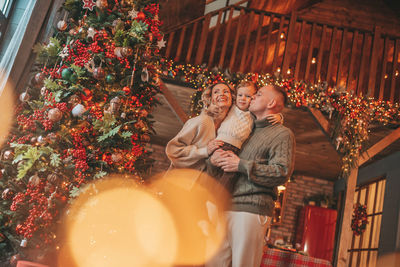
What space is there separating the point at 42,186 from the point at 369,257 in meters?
6.30

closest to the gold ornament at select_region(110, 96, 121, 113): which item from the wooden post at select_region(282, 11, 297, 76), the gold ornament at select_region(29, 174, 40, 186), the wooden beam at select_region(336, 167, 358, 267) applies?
the gold ornament at select_region(29, 174, 40, 186)

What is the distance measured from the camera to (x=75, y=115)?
3.11 m

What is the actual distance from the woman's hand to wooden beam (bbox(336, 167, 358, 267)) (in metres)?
4.05

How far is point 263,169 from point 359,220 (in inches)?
255

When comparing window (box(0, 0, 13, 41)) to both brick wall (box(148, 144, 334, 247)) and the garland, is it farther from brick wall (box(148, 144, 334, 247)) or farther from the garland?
brick wall (box(148, 144, 334, 247))

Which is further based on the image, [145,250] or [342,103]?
[342,103]

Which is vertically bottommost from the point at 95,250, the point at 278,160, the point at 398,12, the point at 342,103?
the point at 95,250

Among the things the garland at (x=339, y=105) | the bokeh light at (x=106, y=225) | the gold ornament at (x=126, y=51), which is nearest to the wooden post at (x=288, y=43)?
the garland at (x=339, y=105)

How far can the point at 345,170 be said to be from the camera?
17.7 feet

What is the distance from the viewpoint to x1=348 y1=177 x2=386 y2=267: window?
7148mm

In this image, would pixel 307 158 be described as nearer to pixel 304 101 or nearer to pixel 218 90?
pixel 304 101

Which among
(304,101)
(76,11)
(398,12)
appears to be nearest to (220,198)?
(76,11)

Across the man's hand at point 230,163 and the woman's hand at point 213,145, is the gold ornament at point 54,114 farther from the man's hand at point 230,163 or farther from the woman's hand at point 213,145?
the man's hand at point 230,163

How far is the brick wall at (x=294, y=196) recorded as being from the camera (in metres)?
8.54
